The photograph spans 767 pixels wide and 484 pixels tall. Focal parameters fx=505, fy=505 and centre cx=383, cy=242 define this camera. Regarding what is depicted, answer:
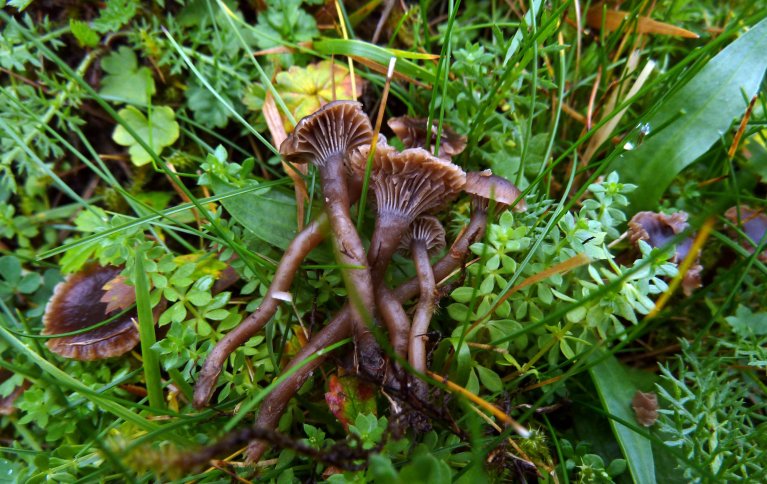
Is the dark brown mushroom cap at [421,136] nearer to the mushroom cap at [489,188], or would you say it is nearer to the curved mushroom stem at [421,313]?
the mushroom cap at [489,188]

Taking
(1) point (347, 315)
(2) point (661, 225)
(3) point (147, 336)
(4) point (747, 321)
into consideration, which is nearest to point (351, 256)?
(1) point (347, 315)

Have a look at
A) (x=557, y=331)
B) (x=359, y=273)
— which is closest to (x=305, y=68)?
(x=359, y=273)

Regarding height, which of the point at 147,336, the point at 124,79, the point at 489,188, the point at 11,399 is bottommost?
the point at 11,399

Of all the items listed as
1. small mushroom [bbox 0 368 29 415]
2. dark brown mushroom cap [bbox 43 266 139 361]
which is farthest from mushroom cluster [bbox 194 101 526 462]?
small mushroom [bbox 0 368 29 415]

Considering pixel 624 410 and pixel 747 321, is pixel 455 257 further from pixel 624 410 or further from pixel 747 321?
pixel 747 321

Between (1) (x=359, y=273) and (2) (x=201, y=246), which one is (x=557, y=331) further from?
(2) (x=201, y=246)
